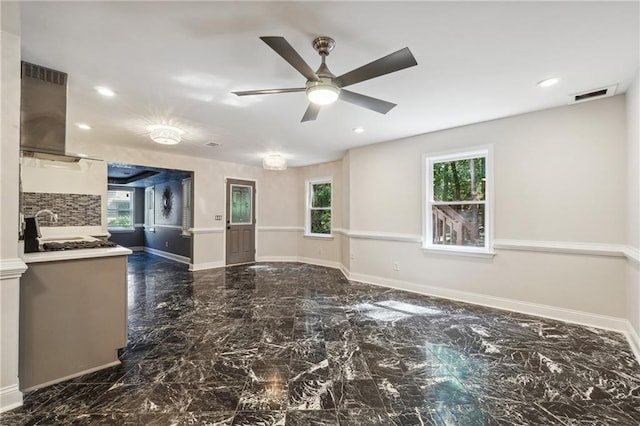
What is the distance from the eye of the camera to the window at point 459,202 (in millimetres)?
3916

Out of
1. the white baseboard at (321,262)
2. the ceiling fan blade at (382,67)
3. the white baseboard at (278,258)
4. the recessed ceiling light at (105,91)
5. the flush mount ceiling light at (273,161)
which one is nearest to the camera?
the ceiling fan blade at (382,67)

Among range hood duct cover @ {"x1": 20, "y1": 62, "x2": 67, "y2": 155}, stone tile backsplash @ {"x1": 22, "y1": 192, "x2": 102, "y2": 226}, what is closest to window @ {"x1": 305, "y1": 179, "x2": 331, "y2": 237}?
stone tile backsplash @ {"x1": 22, "y1": 192, "x2": 102, "y2": 226}

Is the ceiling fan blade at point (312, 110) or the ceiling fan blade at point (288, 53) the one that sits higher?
the ceiling fan blade at point (288, 53)

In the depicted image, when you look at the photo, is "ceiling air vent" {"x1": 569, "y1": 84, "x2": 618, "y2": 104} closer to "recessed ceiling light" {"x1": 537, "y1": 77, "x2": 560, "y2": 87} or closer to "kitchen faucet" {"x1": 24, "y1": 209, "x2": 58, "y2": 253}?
"recessed ceiling light" {"x1": 537, "y1": 77, "x2": 560, "y2": 87}

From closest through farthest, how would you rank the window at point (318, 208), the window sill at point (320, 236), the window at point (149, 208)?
the window sill at point (320, 236) < the window at point (318, 208) < the window at point (149, 208)

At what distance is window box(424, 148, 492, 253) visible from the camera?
392 centimetres

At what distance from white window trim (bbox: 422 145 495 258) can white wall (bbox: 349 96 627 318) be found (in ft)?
0.24

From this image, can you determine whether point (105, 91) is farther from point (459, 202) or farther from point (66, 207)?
point (459, 202)

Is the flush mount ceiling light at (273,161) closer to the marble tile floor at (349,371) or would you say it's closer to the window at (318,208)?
the window at (318,208)

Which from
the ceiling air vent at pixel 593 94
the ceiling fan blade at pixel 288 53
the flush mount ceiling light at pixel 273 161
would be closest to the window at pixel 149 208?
the flush mount ceiling light at pixel 273 161

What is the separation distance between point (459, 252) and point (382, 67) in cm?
313

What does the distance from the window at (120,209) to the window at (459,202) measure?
9388 mm

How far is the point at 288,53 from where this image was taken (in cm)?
173

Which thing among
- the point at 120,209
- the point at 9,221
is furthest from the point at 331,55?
the point at 120,209
